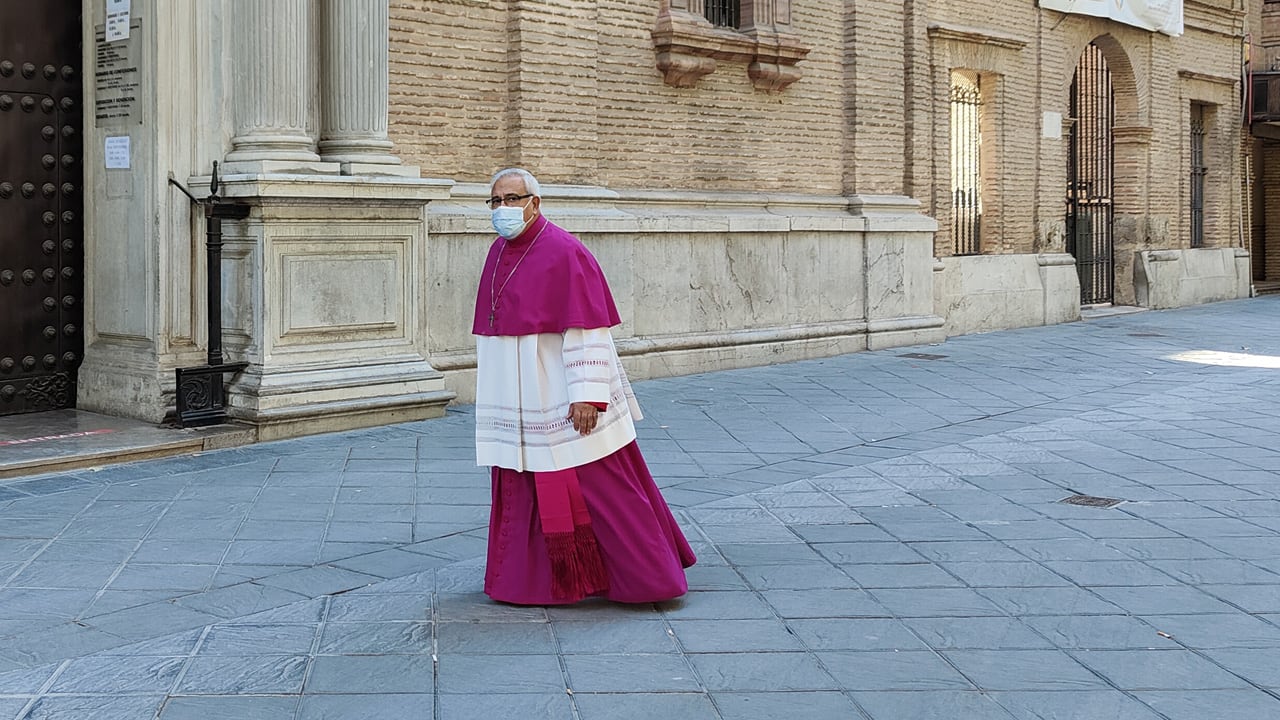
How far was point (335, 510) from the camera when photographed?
6645mm

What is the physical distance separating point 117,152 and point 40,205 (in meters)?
0.67

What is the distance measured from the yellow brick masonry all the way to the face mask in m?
5.47

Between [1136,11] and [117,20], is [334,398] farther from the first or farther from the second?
[1136,11]

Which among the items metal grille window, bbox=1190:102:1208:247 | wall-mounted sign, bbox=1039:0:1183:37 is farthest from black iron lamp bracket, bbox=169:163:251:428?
metal grille window, bbox=1190:102:1208:247

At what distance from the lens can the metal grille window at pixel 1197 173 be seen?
77.6ft

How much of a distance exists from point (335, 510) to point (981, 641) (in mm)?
3256

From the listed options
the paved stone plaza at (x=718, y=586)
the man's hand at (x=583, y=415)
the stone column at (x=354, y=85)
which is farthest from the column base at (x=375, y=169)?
the man's hand at (x=583, y=415)

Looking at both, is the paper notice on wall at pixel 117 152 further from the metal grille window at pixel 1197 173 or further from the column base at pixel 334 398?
the metal grille window at pixel 1197 173

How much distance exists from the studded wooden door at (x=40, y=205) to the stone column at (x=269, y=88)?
4.03 feet

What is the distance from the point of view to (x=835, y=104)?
14.7 m

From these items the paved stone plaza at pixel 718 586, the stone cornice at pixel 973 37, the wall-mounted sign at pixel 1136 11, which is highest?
the wall-mounted sign at pixel 1136 11

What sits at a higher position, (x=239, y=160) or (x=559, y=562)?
(x=239, y=160)

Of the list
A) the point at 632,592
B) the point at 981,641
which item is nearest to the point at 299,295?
the point at 632,592

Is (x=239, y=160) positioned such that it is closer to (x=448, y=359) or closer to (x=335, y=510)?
(x=448, y=359)
